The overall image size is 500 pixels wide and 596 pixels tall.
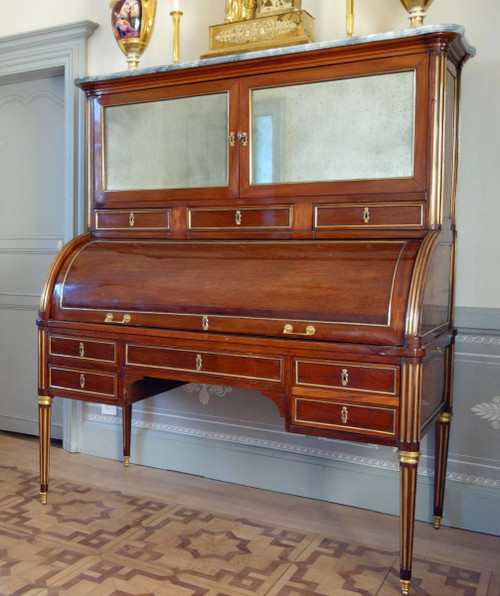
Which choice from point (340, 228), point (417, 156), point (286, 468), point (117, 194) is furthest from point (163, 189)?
point (286, 468)

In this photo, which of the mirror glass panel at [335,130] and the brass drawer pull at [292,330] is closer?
the brass drawer pull at [292,330]

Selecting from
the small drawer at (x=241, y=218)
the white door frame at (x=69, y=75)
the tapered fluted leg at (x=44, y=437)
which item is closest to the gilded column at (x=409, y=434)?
the small drawer at (x=241, y=218)

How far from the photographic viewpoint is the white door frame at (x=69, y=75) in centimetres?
390

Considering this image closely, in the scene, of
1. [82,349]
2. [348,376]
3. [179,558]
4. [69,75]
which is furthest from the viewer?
[69,75]

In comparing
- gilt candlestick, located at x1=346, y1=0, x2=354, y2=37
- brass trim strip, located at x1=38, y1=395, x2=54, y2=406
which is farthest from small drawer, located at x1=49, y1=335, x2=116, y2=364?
gilt candlestick, located at x1=346, y1=0, x2=354, y2=37

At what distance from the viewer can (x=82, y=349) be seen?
3.10 m

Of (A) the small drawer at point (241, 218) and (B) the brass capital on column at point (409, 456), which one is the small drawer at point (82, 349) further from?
(B) the brass capital on column at point (409, 456)

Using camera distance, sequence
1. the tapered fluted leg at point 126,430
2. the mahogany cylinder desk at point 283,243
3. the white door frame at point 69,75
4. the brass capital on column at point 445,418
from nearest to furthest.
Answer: the mahogany cylinder desk at point 283,243 → the brass capital on column at point 445,418 → the tapered fluted leg at point 126,430 → the white door frame at point 69,75

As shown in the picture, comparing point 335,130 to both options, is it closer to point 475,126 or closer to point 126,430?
point 475,126

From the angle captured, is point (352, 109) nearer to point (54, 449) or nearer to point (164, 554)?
point (164, 554)

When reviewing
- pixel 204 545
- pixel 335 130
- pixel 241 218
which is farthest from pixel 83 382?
pixel 335 130

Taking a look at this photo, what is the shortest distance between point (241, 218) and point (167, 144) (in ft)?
1.86

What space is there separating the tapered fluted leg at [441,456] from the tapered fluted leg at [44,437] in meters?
1.82

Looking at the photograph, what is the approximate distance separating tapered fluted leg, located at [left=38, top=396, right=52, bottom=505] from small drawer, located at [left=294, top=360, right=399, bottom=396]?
4.35 feet
